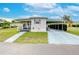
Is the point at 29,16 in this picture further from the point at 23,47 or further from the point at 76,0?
the point at 76,0

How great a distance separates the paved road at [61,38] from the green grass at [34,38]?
113 millimetres

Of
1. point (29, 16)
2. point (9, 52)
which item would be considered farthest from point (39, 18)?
point (9, 52)

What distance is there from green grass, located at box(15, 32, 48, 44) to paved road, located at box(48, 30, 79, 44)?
113 millimetres

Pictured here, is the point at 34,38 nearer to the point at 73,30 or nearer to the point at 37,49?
the point at 37,49

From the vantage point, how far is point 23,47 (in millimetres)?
4727

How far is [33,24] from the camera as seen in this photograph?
5.02m

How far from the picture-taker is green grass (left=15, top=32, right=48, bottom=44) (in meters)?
4.79

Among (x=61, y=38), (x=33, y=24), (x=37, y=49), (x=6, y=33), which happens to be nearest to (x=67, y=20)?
(x=61, y=38)

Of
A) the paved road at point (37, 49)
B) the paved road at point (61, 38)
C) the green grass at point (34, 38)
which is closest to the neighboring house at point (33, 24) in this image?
the green grass at point (34, 38)

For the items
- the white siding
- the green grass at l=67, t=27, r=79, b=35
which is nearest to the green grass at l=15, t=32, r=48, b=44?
the white siding

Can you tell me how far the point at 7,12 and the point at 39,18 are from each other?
0.72 metres

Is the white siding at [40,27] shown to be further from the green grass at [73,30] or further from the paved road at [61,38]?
the green grass at [73,30]

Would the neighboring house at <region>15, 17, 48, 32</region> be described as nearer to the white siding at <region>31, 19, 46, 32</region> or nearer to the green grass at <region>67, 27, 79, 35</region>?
the white siding at <region>31, 19, 46, 32</region>

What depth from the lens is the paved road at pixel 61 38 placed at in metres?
4.80
